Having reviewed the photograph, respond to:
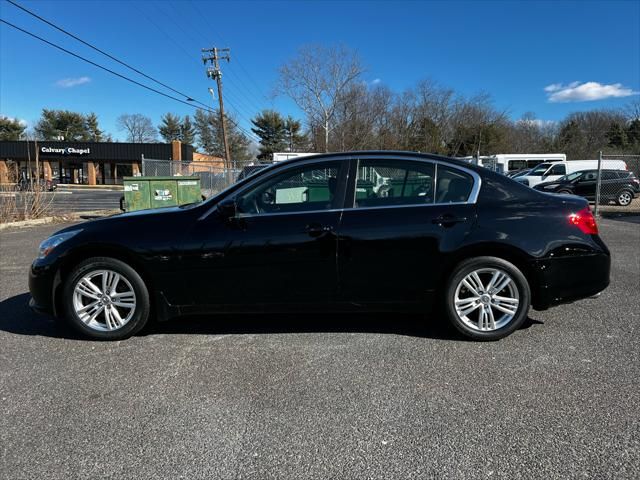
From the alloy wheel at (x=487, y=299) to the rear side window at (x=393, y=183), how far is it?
30.7 inches

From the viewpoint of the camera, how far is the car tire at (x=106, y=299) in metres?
3.95

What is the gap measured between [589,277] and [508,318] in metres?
0.80

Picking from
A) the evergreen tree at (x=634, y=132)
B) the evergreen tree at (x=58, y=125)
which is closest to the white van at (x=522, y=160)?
the evergreen tree at (x=634, y=132)

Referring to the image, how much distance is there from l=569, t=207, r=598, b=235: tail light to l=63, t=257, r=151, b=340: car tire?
12.1 ft

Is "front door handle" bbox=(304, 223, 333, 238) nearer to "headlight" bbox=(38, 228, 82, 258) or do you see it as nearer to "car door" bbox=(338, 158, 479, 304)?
"car door" bbox=(338, 158, 479, 304)

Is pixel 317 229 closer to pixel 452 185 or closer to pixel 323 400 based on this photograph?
pixel 452 185

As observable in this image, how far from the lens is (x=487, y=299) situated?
3.89 m

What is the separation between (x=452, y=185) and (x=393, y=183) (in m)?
0.51

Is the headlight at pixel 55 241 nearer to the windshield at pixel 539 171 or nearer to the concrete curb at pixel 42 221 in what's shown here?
the concrete curb at pixel 42 221

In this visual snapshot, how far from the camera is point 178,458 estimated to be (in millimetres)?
2426

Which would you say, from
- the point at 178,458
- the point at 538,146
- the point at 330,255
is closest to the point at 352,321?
the point at 330,255

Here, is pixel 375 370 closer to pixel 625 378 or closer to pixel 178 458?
pixel 178 458

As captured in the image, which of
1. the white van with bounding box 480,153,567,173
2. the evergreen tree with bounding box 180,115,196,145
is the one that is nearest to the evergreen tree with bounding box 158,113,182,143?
the evergreen tree with bounding box 180,115,196,145

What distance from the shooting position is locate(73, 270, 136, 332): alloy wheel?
3.98 metres
